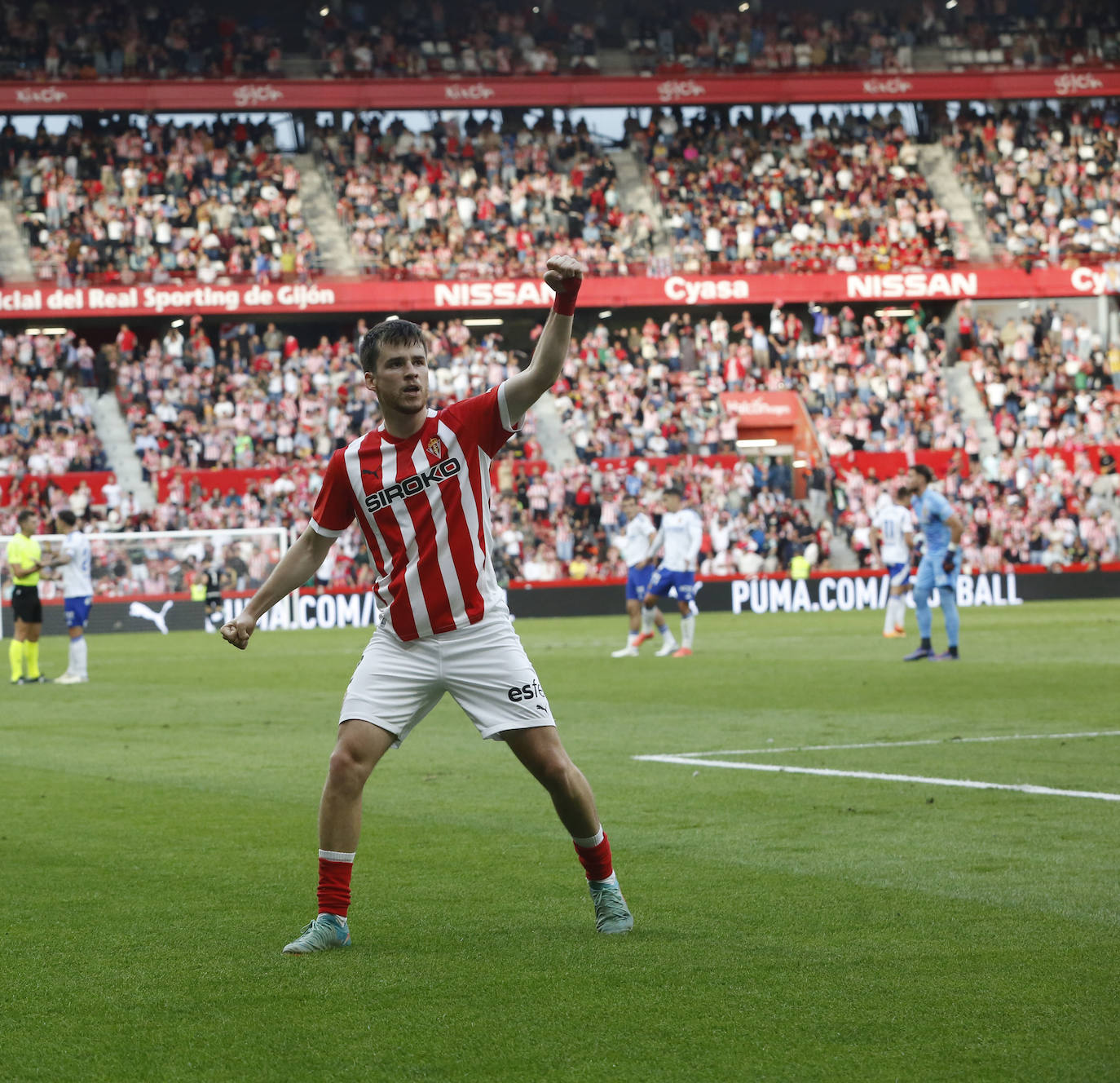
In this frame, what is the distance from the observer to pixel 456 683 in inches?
243

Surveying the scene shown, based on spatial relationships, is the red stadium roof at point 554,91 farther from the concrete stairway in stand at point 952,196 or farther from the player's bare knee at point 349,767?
the player's bare knee at point 349,767

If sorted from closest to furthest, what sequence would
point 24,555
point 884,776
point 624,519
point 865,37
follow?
point 884,776 → point 24,555 → point 624,519 → point 865,37

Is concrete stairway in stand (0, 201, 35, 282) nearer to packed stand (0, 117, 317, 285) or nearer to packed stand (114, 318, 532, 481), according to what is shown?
packed stand (0, 117, 317, 285)

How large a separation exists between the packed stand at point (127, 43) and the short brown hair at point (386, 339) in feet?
140

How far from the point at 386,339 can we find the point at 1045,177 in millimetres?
45837

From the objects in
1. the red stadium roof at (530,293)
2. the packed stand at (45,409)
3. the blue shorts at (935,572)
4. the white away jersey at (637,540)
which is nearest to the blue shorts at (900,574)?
the white away jersey at (637,540)

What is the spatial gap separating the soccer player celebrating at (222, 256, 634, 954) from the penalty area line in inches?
166

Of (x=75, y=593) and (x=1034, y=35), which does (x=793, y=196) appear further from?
(x=75, y=593)

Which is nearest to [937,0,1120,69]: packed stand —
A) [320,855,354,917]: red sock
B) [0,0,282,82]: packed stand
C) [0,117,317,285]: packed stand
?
[0,0,282,82]: packed stand

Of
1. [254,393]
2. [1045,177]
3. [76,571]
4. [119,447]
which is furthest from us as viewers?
[1045,177]

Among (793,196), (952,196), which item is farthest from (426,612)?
(952,196)

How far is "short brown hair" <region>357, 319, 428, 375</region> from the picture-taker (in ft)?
20.0

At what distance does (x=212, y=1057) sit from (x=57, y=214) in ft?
138

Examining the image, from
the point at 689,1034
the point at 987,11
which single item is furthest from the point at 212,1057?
the point at 987,11
